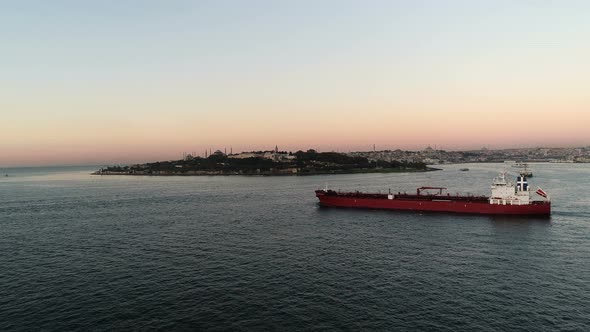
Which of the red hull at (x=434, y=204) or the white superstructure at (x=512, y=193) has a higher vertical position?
the white superstructure at (x=512, y=193)

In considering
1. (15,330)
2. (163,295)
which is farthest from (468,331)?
(15,330)

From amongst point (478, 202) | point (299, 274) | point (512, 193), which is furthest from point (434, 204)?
point (299, 274)

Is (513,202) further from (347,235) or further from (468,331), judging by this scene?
(468,331)

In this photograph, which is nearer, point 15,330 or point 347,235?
point 15,330

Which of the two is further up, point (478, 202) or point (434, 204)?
point (478, 202)

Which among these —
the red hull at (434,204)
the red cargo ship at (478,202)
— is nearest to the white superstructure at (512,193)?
the red cargo ship at (478,202)

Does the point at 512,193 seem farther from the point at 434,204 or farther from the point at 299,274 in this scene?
the point at 299,274

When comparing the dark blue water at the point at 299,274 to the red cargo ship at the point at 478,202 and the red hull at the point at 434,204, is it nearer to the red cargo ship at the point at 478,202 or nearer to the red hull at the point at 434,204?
the red hull at the point at 434,204

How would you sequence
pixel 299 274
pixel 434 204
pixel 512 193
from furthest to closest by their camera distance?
pixel 434 204 → pixel 512 193 → pixel 299 274
